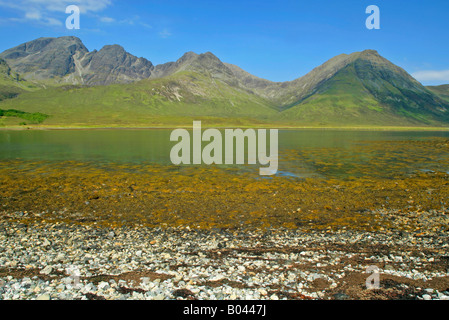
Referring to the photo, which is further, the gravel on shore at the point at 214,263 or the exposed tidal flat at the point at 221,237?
the exposed tidal flat at the point at 221,237

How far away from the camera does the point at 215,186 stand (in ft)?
93.5

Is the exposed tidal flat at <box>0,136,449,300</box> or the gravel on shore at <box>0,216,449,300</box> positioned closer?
the gravel on shore at <box>0,216,449,300</box>

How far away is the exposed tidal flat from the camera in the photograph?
10.7 m

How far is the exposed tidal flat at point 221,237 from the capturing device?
10.7 meters

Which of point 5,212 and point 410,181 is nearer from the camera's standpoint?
point 5,212

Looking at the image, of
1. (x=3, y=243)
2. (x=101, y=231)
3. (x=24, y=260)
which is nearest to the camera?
(x=24, y=260)

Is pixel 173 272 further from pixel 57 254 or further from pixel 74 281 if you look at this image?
pixel 57 254

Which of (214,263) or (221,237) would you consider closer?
(214,263)

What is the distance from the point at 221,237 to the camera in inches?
633

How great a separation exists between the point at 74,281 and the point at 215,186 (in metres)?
A: 18.3

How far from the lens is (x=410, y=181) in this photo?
30781 millimetres
